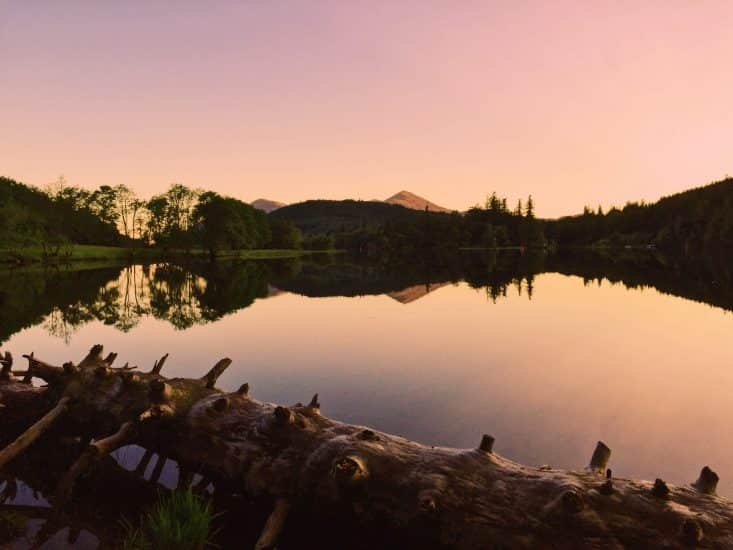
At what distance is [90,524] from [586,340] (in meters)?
21.0

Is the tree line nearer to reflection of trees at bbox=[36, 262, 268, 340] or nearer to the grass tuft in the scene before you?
reflection of trees at bbox=[36, 262, 268, 340]

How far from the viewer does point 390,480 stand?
6.32 meters

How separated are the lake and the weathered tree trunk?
13.9 ft

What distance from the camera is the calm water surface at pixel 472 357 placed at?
11.4 m

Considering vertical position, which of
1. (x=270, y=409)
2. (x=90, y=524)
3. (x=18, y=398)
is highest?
(x=270, y=409)

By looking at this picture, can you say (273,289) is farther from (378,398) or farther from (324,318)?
(378,398)

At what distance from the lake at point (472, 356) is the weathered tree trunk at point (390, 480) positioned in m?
4.25

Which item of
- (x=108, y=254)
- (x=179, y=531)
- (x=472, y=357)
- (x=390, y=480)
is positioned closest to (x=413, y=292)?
(x=472, y=357)

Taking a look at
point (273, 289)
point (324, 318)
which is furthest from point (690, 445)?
point (273, 289)

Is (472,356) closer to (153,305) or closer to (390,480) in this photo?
(390,480)

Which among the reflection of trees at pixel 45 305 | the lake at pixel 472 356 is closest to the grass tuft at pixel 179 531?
the lake at pixel 472 356

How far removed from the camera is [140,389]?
8.99 meters

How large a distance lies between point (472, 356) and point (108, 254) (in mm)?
113101

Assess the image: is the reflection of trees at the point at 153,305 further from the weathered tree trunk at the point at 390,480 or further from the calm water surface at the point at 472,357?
the weathered tree trunk at the point at 390,480
